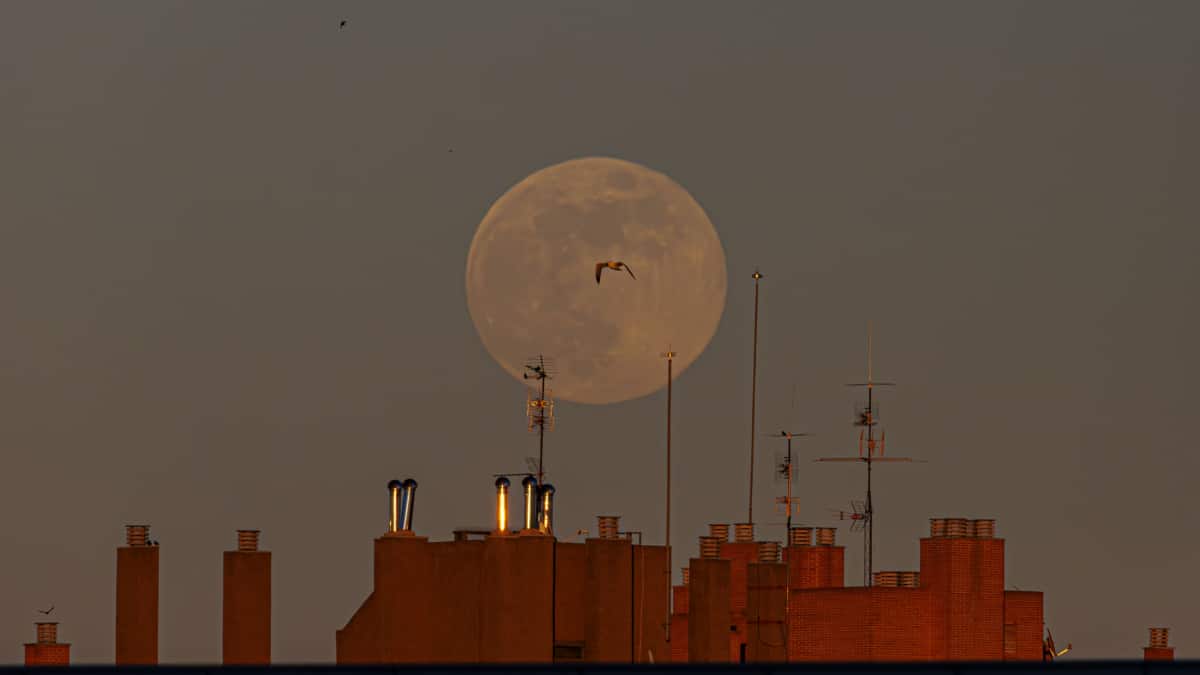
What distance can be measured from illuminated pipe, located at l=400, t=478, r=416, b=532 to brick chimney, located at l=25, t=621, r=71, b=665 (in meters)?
18.8

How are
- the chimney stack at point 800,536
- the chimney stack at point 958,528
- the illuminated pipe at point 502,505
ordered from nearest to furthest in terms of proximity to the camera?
the illuminated pipe at point 502,505, the chimney stack at point 958,528, the chimney stack at point 800,536

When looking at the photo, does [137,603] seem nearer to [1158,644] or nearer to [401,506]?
[401,506]

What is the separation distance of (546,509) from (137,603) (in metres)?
11.6

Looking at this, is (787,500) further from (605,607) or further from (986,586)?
(605,607)

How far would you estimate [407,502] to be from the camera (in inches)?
2736

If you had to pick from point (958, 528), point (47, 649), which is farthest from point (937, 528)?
point (47, 649)

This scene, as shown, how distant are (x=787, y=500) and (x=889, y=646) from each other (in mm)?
9751

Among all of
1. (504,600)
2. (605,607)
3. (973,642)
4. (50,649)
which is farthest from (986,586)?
(50,649)

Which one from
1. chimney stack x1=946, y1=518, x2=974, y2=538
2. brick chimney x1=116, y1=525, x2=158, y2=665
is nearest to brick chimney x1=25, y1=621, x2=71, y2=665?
brick chimney x1=116, y1=525, x2=158, y2=665

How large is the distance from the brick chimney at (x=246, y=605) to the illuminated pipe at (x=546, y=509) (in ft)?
24.4

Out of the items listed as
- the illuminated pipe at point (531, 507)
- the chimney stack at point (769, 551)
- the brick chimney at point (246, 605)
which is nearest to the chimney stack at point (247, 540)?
the brick chimney at point (246, 605)

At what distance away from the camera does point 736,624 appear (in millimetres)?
79312

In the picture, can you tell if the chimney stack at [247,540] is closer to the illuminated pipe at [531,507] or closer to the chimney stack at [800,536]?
the illuminated pipe at [531,507]

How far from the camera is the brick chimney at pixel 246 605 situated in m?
70.4
